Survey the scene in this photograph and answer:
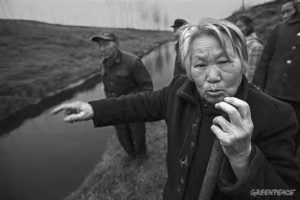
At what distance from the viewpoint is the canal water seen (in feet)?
15.9

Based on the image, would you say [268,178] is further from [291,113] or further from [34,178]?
[34,178]

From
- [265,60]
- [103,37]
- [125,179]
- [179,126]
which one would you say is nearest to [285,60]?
[265,60]

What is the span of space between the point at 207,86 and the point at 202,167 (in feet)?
1.44

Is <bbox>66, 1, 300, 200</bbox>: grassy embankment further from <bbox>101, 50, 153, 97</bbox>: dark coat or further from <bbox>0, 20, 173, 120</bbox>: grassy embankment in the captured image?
<bbox>0, 20, 173, 120</bbox>: grassy embankment

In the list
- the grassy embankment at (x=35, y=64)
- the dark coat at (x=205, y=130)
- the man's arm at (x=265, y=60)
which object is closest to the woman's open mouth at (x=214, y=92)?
the dark coat at (x=205, y=130)

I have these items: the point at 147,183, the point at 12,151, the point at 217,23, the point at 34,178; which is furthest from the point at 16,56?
the point at 217,23

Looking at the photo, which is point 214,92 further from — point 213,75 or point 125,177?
point 125,177

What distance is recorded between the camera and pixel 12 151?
257 inches

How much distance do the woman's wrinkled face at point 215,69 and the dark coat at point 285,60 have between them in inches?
78.6

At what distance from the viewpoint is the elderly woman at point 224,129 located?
98 cm

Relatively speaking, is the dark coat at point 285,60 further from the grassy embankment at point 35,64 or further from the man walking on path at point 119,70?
the grassy embankment at point 35,64

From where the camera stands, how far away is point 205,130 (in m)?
1.35

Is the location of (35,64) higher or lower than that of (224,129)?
lower

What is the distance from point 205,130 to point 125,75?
115 inches
